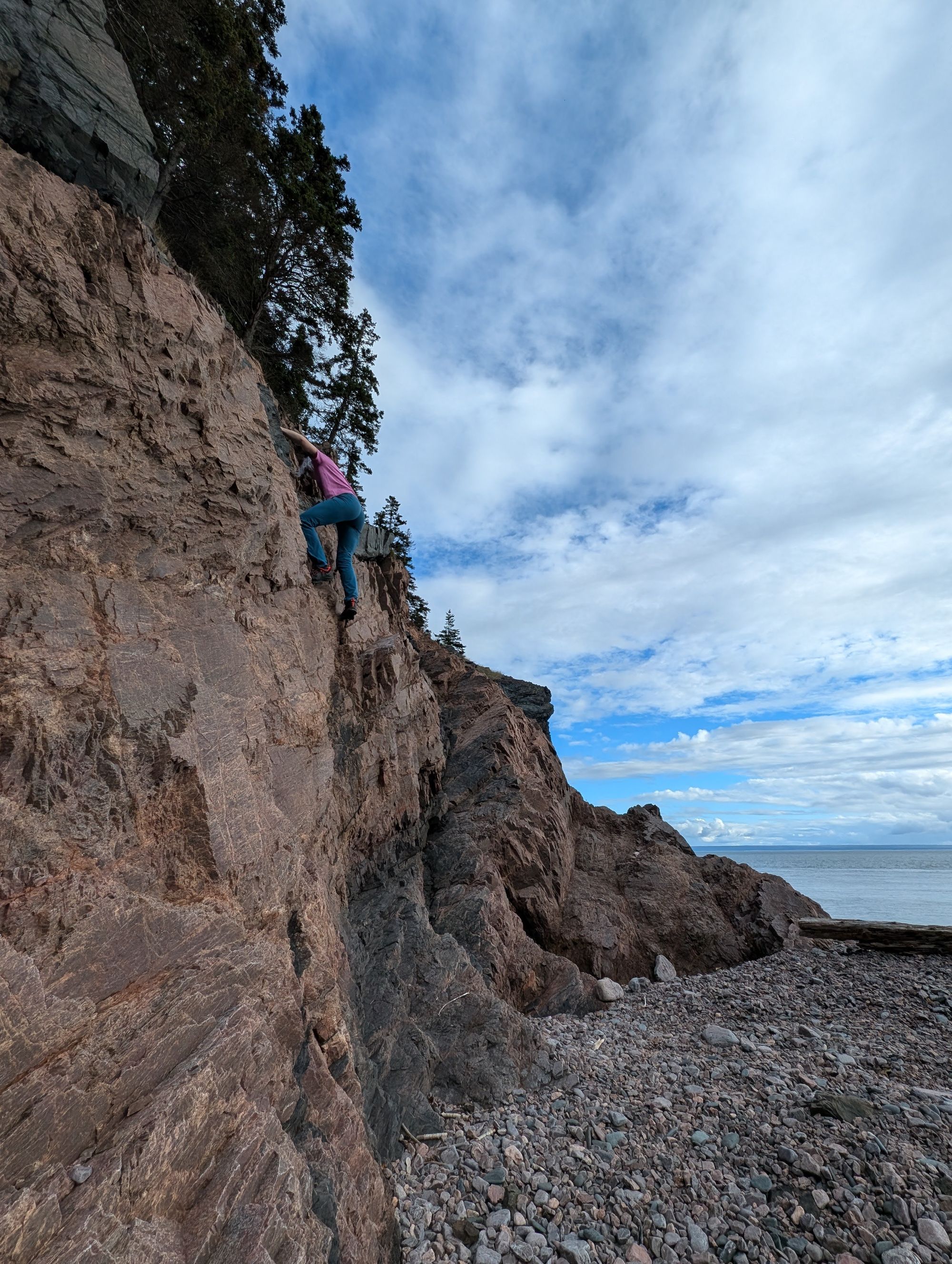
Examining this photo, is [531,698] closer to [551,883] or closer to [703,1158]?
[551,883]

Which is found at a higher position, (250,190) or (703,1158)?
(250,190)

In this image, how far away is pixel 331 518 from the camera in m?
8.77

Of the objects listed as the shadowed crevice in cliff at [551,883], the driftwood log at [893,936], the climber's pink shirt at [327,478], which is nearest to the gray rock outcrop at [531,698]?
the shadowed crevice in cliff at [551,883]

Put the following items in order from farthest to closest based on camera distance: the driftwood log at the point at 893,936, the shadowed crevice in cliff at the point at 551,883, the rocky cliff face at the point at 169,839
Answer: the driftwood log at the point at 893,936 < the shadowed crevice in cliff at the point at 551,883 < the rocky cliff face at the point at 169,839

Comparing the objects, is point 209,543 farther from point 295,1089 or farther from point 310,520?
point 295,1089

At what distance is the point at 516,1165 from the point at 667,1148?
188 cm

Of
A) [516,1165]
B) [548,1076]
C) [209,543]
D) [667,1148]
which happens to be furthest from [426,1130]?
[209,543]

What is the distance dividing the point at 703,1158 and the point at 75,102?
513 inches

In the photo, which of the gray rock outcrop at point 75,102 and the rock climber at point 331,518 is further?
the rock climber at point 331,518

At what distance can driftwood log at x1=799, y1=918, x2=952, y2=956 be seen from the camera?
528 inches

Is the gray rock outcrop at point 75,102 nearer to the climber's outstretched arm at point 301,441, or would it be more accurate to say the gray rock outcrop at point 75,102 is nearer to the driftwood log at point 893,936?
the climber's outstretched arm at point 301,441

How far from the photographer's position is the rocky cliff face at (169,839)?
11.1ft

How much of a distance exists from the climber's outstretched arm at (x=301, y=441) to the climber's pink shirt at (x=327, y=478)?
3.1 inches

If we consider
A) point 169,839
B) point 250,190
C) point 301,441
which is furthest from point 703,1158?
point 250,190
